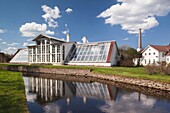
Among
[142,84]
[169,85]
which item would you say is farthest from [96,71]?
[169,85]

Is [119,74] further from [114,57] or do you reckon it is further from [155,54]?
[155,54]

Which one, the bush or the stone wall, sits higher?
the bush

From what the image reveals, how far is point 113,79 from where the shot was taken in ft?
74.6

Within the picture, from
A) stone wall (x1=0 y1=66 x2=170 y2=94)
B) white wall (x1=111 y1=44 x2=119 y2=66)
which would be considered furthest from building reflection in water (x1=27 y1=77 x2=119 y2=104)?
white wall (x1=111 y1=44 x2=119 y2=66)

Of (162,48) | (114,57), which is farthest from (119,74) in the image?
(162,48)

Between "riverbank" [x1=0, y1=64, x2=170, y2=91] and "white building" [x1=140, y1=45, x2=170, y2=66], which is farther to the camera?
"white building" [x1=140, y1=45, x2=170, y2=66]

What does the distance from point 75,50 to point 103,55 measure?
872 cm

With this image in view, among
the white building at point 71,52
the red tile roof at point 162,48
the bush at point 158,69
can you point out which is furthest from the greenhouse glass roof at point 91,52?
the red tile roof at point 162,48

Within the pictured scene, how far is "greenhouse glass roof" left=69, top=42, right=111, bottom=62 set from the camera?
36022 millimetres

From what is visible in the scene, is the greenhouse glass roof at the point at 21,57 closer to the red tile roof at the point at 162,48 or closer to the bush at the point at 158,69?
the red tile roof at the point at 162,48

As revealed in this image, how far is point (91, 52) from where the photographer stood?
126 feet

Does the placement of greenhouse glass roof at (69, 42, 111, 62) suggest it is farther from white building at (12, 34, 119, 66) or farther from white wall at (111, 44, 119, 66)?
white wall at (111, 44, 119, 66)

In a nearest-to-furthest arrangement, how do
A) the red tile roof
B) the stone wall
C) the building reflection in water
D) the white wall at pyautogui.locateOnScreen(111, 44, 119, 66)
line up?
1. the building reflection in water
2. the stone wall
3. the white wall at pyautogui.locateOnScreen(111, 44, 119, 66)
4. the red tile roof

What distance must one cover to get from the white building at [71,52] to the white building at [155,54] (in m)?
13.3
